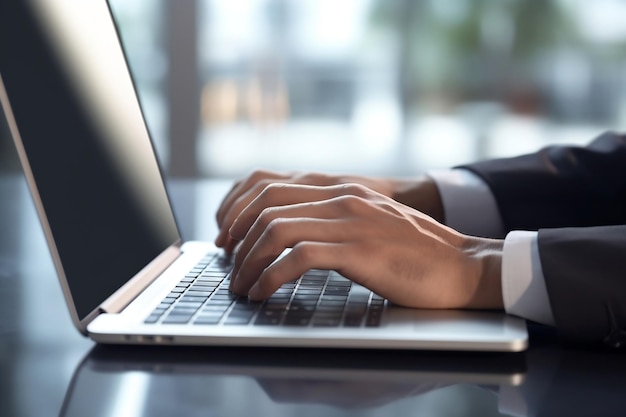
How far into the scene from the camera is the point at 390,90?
4.52 metres

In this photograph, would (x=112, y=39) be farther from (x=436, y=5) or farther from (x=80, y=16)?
(x=436, y=5)

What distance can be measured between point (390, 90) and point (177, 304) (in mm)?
3876

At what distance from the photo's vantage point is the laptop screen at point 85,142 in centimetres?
72

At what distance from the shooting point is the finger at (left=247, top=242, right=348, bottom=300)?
715 mm

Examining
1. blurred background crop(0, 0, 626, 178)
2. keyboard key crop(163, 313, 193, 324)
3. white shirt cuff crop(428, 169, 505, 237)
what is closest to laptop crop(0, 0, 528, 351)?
keyboard key crop(163, 313, 193, 324)

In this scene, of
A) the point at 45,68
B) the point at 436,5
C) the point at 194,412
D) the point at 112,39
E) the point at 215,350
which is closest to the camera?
the point at 194,412

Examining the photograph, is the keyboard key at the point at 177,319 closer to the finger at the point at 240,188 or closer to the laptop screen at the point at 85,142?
the laptop screen at the point at 85,142

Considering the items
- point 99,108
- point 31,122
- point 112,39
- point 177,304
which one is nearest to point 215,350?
point 177,304

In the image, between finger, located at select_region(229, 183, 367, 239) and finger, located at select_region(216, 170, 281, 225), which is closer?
finger, located at select_region(229, 183, 367, 239)

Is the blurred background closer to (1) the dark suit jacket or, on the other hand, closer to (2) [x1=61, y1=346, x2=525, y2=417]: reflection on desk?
(1) the dark suit jacket

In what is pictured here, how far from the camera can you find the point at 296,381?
1.97 feet

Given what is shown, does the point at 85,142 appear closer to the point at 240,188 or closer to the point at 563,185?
the point at 240,188

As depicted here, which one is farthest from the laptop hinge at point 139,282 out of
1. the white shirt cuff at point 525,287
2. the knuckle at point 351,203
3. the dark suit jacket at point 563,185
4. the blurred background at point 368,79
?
the blurred background at point 368,79

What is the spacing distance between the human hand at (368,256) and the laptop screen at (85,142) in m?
0.14
